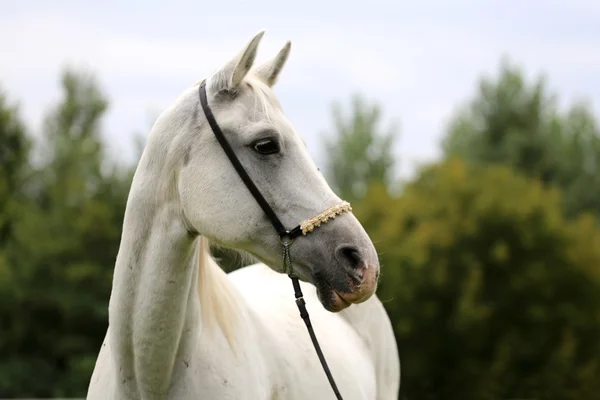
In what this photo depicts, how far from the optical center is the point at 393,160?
46.6 meters

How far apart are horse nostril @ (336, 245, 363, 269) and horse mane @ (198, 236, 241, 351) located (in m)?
0.73

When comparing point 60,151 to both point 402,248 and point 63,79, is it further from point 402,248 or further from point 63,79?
point 402,248

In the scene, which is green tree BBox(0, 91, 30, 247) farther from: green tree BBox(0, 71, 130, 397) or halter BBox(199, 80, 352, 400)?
halter BBox(199, 80, 352, 400)

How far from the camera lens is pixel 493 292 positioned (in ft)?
96.8

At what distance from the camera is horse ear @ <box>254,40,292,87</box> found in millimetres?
4133

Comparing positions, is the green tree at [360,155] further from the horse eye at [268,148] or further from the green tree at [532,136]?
the horse eye at [268,148]

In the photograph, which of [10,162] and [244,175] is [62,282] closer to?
[10,162]

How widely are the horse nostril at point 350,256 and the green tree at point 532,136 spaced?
3493 cm

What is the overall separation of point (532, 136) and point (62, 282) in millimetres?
21200

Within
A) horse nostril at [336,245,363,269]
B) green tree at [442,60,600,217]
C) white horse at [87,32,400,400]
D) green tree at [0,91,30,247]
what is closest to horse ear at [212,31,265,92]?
white horse at [87,32,400,400]

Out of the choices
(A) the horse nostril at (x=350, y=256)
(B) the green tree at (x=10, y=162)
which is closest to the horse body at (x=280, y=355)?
(A) the horse nostril at (x=350, y=256)

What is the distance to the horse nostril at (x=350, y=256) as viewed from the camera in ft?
11.9

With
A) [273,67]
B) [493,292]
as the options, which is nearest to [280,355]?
[273,67]

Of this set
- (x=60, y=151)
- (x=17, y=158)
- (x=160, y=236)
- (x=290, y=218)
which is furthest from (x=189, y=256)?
(x=60, y=151)
